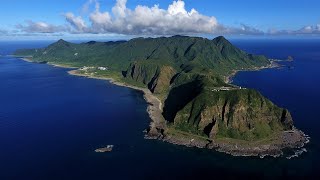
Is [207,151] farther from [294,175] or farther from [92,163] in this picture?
[92,163]

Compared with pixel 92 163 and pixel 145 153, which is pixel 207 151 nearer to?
pixel 145 153

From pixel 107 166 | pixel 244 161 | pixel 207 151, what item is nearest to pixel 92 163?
pixel 107 166

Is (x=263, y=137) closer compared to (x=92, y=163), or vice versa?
(x=92, y=163)

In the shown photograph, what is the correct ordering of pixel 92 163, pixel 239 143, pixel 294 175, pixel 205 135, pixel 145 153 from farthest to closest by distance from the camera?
1. pixel 205 135
2. pixel 239 143
3. pixel 145 153
4. pixel 92 163
5. pixel 294 175

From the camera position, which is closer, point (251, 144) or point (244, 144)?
point (251, 144)

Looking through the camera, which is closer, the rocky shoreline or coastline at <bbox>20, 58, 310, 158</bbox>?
the rocky shoreline

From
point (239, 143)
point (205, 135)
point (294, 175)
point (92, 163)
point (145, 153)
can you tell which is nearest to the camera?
point (294, 175)

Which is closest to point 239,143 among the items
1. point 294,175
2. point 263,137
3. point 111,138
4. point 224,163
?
point 263,137

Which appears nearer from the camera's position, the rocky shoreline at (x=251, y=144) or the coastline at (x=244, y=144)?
the rocky shoreline at (x=251, y=144)

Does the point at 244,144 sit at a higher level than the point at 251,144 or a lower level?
lower
